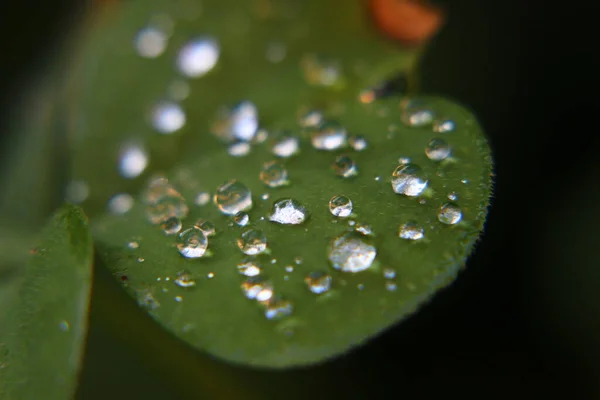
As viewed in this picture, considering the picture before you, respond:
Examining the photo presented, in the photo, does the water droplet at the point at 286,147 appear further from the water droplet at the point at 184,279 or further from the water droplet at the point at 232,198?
the water droplet at the point at 184,279

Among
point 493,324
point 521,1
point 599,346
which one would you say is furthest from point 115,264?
point 521,1

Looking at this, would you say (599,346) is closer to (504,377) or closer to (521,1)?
(504,377)

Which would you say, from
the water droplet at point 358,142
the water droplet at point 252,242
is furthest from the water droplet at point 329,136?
the water droplet at point 252,242

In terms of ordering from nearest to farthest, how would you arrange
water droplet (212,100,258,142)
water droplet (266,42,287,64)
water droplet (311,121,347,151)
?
water droplet (311,121,347,151), water droplet (212,100,258,142), water droplet (266,42,287,64)

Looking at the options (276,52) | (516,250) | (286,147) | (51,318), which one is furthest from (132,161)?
(516,250)

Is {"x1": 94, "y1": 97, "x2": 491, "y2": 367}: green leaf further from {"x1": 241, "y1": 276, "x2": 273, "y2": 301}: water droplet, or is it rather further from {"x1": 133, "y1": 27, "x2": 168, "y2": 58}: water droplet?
{"x1": 133, "y1": 27, "x2": 168, "y2": 58}: water droplet

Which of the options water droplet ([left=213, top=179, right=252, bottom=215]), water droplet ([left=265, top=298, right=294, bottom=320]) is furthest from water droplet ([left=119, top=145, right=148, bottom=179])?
water droplet ([left=265, top=298, right=294, bottom=320])
